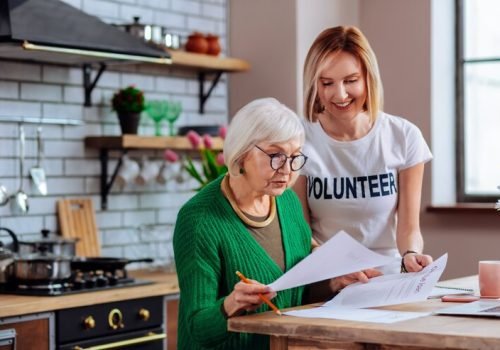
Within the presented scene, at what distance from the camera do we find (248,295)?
240 centimetres

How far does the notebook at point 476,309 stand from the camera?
2.43 meters

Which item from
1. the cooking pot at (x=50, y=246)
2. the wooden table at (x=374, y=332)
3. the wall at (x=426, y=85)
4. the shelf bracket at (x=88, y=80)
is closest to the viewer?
the wooden table at (x=374, y=332)

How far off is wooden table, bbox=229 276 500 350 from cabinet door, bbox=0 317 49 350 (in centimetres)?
148

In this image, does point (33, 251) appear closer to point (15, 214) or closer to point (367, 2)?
point (15, 214)

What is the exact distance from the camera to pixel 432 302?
2715 millimetres

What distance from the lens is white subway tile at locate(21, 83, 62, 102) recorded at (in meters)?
4.45

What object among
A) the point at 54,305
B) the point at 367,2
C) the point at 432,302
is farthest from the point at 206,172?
the point at 432,302

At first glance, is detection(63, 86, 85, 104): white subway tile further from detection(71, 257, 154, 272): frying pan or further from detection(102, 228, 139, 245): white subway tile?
detection(71, 257, 154, 272): frying pan

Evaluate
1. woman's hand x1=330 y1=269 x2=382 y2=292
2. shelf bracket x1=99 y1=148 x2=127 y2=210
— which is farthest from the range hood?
woman's hand x1=330 y1=269 x2=382 y2=292

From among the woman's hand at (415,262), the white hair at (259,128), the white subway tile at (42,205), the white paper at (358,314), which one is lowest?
→ the white paper at (358,314)

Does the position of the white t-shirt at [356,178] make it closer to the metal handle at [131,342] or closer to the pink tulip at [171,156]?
the metal handle at [131,342]

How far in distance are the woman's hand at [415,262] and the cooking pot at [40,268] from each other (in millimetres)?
1638

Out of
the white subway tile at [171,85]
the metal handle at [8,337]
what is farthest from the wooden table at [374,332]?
the white subway tile at [171,85]

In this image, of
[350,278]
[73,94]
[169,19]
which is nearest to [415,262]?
[350,278]
